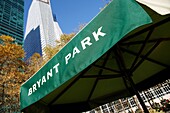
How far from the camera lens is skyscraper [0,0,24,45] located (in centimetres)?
5150

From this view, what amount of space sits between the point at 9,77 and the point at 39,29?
7422cm

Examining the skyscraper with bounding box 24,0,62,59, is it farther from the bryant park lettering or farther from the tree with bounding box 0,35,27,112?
the bryant park lettering

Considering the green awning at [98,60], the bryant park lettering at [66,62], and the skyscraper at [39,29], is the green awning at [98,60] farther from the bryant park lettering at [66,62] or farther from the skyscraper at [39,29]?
the skyscraper at [39,29]

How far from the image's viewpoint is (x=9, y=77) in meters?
8.77

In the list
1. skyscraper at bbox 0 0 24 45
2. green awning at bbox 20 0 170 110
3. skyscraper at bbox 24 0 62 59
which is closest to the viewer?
green awning at bbox 20 0 170 110

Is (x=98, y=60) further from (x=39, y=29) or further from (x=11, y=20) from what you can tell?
(x=39, y=29)

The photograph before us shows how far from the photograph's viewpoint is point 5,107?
911 cm

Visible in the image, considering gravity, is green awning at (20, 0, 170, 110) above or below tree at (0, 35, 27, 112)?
below

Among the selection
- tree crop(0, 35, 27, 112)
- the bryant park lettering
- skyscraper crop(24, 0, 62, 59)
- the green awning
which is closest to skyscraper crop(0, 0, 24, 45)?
skyscraper crop(24, 0, 62, 59)

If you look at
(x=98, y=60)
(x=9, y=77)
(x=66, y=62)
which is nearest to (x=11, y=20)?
(x=9, y=77)

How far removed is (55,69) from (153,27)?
1.07m

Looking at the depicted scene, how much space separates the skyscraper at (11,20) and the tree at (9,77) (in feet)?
142

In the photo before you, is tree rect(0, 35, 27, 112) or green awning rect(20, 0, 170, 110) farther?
tree rect(0, 35, 27, 112)

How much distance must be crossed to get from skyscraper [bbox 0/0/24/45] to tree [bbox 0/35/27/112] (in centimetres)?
4335
